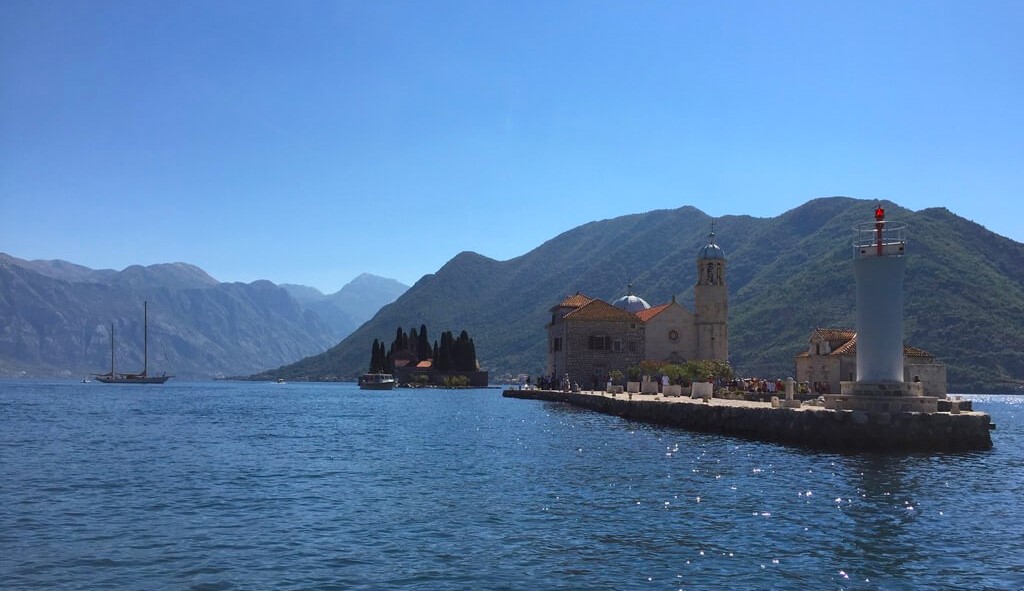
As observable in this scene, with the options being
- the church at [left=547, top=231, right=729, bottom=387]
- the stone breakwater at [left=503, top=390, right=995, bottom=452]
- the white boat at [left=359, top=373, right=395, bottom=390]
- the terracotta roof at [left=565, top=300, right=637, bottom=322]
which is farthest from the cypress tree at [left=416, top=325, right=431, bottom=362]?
the stone breakwater at [left=503, top=390, right=995, bottom=452]

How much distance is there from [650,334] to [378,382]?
59316 millimetres

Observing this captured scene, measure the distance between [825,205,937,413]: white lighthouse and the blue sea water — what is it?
128 inches

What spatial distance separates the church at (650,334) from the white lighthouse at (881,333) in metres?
47.4

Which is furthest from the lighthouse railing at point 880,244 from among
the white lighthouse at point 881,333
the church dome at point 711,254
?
the church dome at point 711,254

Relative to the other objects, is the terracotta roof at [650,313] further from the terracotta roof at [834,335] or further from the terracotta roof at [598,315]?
the terracotta roof at [834,335]

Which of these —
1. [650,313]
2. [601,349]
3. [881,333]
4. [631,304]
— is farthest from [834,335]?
[631,304]

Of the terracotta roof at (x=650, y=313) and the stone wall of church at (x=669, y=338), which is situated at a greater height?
the terracotta roof at (x=650, y=313)

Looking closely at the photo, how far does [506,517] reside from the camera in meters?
18.1

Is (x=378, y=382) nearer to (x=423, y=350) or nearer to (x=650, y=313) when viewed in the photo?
(x=423, y=350)

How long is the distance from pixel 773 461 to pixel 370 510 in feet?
49.7

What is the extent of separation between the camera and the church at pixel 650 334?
8138 centimetres

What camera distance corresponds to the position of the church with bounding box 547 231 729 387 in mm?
81375

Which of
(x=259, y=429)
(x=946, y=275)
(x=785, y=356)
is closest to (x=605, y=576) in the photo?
(x=259, y=429)

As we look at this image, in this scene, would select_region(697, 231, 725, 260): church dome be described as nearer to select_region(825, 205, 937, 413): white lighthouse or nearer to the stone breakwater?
the stone breakwater
